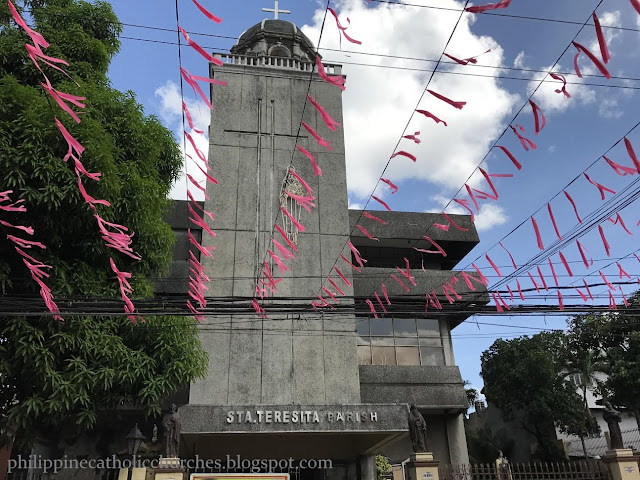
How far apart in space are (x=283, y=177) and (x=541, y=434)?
19109 millimetres

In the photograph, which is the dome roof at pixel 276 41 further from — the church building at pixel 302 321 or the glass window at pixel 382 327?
the glass window at pixel 382 327

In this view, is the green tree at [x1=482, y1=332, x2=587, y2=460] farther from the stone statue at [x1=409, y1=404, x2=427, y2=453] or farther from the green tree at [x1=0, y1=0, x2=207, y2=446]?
the green tree at [x1=0, y1=0, x2=207, y2=446]

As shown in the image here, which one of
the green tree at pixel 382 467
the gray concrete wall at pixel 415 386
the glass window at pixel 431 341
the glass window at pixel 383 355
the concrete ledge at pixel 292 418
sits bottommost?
the green tree at pixel 382 467

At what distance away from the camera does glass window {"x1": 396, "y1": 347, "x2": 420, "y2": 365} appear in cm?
1867

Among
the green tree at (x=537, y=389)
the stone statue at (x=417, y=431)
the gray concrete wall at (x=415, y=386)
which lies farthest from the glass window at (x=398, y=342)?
the green tree at (x=537, y=389)

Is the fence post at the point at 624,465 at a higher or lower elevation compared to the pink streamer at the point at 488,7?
lower

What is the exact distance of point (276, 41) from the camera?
22312mm

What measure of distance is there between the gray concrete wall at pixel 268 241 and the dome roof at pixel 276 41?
2.18m

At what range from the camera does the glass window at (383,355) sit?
18.5 metres

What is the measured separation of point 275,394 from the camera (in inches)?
605

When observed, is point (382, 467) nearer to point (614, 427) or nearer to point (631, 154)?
point (614, 427)

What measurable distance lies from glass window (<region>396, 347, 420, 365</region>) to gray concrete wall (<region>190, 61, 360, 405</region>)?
9.81ft

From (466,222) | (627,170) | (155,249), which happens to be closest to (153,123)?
(155,249)

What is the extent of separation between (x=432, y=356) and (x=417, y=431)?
6.42 metres
